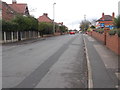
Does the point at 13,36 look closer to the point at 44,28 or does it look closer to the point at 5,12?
the point at 5,12

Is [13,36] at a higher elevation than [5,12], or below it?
below

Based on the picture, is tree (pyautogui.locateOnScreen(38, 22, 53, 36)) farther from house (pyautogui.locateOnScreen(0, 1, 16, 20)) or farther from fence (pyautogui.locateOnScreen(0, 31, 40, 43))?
fence (pyautogui.locateOnScreen(0, 31, 40, 43))

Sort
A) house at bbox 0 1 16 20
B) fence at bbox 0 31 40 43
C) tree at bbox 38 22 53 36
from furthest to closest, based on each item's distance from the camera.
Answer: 1. tree at bbox 38 22 53 36
2. house at bbox 0 1 16 20
3. fence at bbox 0 31 40 43

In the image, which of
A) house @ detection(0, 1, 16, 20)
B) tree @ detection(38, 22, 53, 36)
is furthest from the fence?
tree @ detection(38, 22, 53, 36)

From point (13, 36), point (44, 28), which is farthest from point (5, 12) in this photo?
point (44, 28)

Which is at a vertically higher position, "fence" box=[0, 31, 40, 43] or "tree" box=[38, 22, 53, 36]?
"tree" box=[38, 22, 53, 36]

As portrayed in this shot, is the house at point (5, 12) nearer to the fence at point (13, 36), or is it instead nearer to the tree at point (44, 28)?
the fence at point (13, 36)

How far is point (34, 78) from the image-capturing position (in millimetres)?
6938

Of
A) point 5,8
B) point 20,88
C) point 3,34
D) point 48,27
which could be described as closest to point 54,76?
point 20,88

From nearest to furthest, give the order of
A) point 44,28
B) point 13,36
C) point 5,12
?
1. point 13,36
2. point 5,12
3. point 44,28

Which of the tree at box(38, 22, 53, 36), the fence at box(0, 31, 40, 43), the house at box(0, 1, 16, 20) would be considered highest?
the house at box(0, 1, 16, 20)

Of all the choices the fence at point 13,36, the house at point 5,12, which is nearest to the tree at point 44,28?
the house at point 5,12

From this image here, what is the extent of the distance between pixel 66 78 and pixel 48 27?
5128 centimetres

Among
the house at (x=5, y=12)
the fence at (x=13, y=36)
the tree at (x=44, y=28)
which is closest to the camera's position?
the fence at (x=13, y=36)
